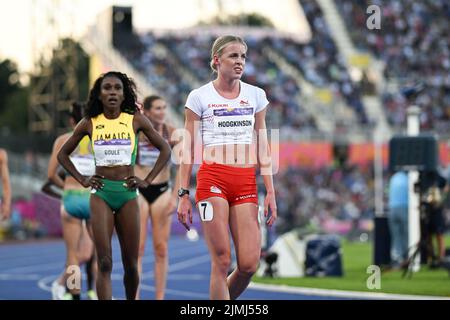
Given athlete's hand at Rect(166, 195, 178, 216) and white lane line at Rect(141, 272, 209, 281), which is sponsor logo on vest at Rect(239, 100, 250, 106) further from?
white lane line at Rect(141, 272, 209, 281)

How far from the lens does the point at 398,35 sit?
174 feet

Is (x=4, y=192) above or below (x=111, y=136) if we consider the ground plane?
below

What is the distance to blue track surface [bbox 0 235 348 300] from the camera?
1558 cm

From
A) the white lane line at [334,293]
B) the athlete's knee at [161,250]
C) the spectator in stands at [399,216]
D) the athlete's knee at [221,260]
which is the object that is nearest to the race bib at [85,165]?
the athlete's knee at [161,250]

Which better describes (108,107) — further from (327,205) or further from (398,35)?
(398,35)

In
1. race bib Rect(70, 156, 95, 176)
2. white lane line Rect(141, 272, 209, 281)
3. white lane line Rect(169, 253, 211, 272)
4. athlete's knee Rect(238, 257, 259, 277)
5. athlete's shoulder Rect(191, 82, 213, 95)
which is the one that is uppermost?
athlete's shoulder Rect(191, 82, 213, 95)

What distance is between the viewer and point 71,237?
43.5ft

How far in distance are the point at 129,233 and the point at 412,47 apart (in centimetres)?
4359

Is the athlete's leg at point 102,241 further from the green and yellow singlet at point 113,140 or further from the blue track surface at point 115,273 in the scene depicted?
the blue track surface at point 115,273

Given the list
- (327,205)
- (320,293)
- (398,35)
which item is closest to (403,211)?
(320,293)

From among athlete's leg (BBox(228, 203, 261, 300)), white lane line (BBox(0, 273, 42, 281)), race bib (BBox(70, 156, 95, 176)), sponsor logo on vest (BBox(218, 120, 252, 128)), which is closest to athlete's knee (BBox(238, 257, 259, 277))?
athlete's leg (BBox(228, 203, 261, 300))

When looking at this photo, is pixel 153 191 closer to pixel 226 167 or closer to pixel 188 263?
pixel 226 167

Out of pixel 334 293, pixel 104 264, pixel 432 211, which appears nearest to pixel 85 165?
pixel 104 264

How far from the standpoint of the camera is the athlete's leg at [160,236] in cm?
1273
